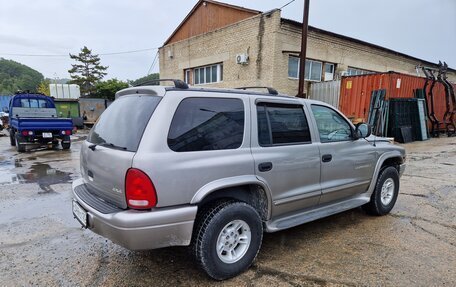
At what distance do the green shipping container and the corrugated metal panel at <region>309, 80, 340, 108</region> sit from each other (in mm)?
16699

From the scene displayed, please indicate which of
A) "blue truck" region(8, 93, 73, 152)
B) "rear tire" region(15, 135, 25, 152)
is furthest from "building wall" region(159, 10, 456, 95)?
"rear tire" region(15, 135, 25, 152)

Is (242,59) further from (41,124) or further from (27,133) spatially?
(27,133)

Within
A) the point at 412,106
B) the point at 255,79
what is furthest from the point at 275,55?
the point at 412,106

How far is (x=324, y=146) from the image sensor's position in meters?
3.47

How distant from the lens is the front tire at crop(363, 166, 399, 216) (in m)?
4.25

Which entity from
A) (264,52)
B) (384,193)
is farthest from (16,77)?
(384,193)

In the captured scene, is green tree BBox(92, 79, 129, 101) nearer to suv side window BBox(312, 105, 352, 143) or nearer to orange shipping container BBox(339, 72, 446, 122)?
orange shipping container BBox(339, 72, 446, 122)

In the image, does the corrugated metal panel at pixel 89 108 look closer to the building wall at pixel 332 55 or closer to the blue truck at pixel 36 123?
the blue truck at pixel 36 123

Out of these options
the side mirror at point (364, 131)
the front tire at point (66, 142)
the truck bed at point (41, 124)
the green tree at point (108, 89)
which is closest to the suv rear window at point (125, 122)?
the side mirror at point (364, 131)

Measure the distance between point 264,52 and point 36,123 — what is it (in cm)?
972

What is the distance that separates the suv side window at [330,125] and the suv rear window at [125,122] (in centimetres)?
202

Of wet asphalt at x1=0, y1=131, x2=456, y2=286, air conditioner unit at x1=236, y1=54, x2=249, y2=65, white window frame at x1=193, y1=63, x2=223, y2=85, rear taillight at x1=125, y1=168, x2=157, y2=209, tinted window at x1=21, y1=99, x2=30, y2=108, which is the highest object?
air conditioner unit at x1=236, y1=54, x2=249, y2=65

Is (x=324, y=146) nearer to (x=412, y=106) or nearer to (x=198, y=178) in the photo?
(x=198, y=178)

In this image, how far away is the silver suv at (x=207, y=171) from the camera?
7.68 ft
